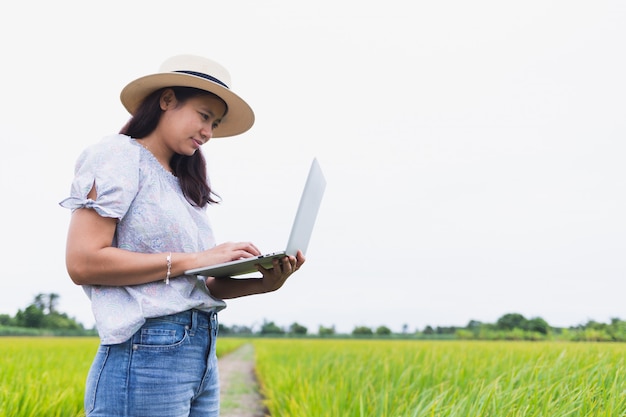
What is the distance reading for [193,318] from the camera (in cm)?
161

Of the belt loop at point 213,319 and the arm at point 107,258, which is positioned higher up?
the arm at point 107,258

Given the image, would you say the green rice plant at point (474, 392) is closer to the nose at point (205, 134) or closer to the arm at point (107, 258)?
the arm at point (107, 258)

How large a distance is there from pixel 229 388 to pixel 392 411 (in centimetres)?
461

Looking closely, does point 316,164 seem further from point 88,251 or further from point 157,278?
point 88,251

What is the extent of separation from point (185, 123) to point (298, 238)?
19.1 inches

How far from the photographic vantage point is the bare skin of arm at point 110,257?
60.0 inches

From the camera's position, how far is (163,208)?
164cm

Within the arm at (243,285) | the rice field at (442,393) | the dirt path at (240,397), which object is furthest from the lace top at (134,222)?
the dirt path at (240,397)

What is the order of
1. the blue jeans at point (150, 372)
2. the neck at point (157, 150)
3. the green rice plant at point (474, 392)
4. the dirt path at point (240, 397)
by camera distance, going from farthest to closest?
the dirt path at point (240, 397), the green rice plant at point (474, 392), the neck at point (157, 150), the blue jeans at point (150, 372)

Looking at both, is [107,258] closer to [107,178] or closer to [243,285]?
[107,178]

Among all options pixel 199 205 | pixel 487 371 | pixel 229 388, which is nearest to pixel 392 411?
pixel 487 371

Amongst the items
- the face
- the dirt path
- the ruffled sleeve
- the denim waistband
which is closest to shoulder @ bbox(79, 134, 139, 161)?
the ruffled sleeve

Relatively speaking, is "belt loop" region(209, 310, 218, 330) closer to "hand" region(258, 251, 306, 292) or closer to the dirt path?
"hand" region(258, 251, 306, 292)

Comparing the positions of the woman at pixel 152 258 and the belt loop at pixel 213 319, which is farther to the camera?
the belt loop at pixel 213 319
